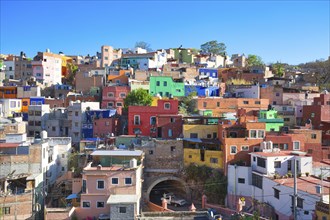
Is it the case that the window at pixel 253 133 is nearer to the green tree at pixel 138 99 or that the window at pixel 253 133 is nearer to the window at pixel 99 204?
the window at pixel 99 204

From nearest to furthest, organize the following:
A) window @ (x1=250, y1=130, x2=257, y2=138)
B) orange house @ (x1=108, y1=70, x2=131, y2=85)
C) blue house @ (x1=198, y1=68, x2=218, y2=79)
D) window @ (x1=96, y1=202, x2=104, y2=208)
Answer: window @ (x1=96, y1=202, x2=104, y2=208) → window @ (x1=250, y1=130, x2=257, y2=138) → orange house @ (x1=108, y1=70, x2=131, y2=85) → blue house @ (x1=198, y1=68, x2=218, y2=79)

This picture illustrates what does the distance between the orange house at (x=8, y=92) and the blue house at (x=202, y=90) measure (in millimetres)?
17746

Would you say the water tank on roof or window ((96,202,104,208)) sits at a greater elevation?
the water tank on roof

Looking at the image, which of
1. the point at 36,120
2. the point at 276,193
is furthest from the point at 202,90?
the point at 276,193

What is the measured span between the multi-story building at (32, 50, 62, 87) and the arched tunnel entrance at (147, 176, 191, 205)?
2372cm

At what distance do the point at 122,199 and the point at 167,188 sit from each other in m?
7.55

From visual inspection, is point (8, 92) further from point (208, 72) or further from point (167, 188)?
point (208, 72)

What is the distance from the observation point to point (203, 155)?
1081 inches

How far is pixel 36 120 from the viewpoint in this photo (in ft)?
118

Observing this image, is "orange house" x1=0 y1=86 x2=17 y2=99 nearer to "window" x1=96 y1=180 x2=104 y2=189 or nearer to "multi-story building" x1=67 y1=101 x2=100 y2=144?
"multi-story building" x1=67 y1=101 x2=100 y2=144

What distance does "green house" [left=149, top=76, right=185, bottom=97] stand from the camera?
3991 cm

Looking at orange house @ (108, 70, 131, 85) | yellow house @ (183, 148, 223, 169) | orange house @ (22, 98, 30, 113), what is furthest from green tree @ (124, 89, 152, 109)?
orange house @ (22, 98, 30, 113)

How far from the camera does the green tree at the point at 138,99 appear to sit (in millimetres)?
35719

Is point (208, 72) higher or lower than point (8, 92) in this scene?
higher
